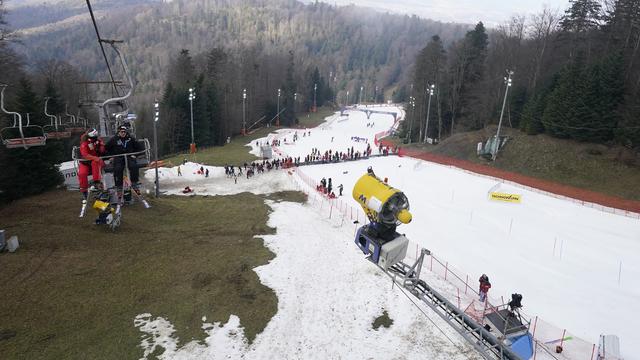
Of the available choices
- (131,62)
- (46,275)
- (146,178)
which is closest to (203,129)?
(146,178)

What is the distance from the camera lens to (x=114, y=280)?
15461mm

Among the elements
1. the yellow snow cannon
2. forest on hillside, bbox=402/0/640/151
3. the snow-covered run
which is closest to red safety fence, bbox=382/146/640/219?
the snow-covered run

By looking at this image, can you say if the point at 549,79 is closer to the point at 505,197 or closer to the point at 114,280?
the point at 505,197

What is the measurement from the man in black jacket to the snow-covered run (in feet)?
18.5


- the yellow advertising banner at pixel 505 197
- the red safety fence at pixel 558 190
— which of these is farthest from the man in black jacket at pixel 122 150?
the red safety fence at pixel 558 190

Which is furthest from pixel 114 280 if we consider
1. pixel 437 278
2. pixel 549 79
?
pixel 549 79

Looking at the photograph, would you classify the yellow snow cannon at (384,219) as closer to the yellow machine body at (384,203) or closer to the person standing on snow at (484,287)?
the yellow machine body at (384,203)

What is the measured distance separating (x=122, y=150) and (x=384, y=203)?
1175cm

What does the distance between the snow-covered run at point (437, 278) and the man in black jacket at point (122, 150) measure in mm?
5646

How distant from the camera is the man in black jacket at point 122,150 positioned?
1395 cm

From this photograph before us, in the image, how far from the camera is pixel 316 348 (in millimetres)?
14008

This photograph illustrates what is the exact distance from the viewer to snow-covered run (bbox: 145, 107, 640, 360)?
558 inches

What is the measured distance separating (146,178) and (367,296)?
28.0m

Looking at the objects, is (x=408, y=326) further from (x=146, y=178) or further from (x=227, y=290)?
(x=146, y=178)
